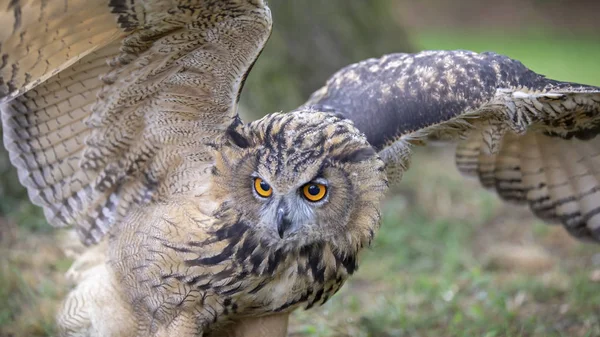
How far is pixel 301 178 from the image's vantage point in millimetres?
3021

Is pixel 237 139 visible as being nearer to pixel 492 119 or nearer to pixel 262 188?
pixel 262 188

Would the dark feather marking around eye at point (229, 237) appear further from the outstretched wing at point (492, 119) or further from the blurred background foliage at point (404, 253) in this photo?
the blurred background foliage at point (404, 253)

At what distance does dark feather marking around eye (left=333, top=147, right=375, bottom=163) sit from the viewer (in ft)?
10.1

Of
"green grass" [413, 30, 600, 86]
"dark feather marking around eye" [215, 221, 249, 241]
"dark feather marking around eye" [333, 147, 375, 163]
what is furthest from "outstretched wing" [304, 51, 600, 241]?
"green grass" [413, 30, 600, 86]

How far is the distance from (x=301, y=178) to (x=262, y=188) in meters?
0.20

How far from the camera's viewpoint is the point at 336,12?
7.27m

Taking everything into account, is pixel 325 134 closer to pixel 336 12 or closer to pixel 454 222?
pixel 454 222

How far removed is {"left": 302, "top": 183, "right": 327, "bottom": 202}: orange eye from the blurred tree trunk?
3.16 metres

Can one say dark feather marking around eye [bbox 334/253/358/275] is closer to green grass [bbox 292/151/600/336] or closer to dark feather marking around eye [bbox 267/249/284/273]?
dark feather marking around eye [bbox 267/249/284/273]

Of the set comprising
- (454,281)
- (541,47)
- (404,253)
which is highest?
(541,47)

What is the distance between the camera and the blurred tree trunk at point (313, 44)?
6.46 m

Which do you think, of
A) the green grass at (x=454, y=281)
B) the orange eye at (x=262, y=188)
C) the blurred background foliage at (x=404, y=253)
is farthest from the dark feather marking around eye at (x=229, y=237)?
the blurred background foliage at (x=404, y=253)

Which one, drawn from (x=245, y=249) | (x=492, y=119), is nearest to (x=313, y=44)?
(x=492, y=119)

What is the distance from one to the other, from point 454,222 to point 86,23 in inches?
160
